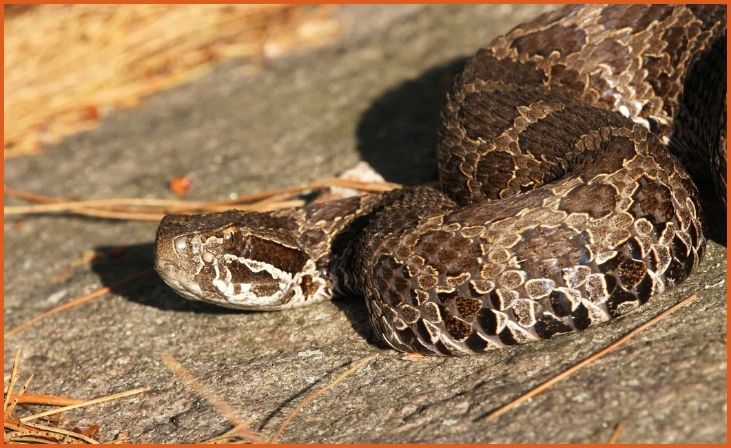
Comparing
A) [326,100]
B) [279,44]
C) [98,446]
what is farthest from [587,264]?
[279,44]

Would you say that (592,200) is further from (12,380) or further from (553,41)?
(12,380)

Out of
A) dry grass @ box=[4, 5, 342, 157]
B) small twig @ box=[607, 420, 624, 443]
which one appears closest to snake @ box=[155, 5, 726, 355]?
small twig @ box=[607, 420, 624, 443]

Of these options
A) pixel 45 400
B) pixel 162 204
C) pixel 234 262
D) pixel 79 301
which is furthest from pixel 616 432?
pixel 162 204

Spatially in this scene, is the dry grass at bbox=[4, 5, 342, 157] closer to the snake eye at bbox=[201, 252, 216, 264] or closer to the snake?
the snake

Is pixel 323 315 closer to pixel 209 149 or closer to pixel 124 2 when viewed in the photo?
pixel 209 149

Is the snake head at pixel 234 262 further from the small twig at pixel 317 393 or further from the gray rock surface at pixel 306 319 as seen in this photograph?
the small twig at pixel 317 393

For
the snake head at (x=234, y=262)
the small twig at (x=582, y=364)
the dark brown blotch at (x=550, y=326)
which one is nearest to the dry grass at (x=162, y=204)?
the snake head at (x=234, y=262)
